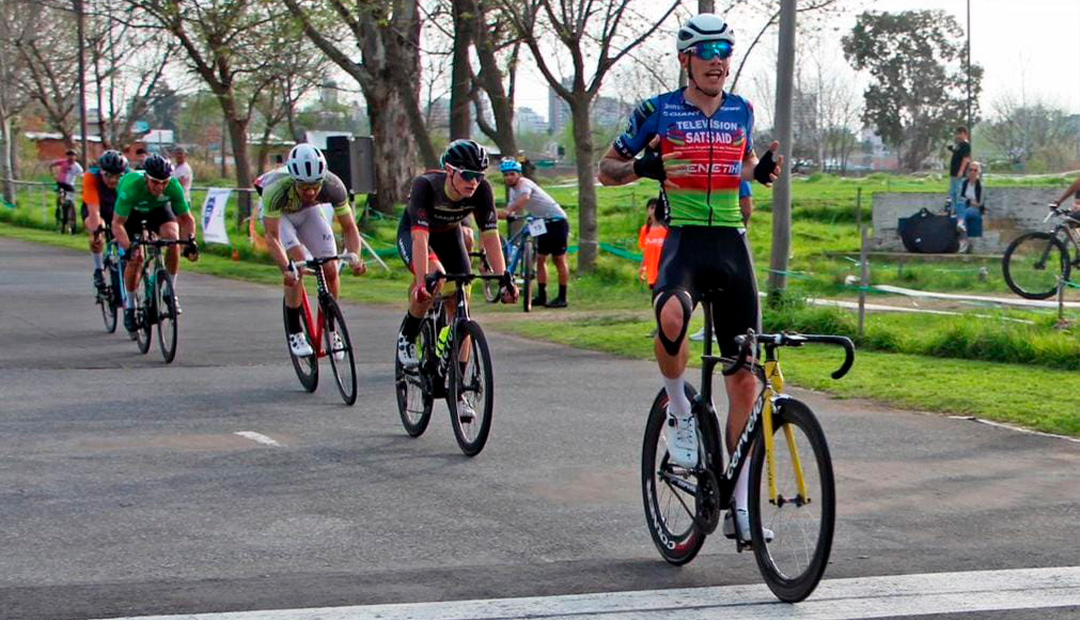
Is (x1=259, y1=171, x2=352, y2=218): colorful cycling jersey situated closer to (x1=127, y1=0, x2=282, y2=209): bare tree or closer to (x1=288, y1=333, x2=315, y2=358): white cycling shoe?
(x1=288, y1=333, x2=315, y2=358): white cycling shoe

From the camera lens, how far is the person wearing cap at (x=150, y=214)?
13.9m

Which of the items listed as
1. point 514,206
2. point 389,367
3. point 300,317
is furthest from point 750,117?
point 514,206

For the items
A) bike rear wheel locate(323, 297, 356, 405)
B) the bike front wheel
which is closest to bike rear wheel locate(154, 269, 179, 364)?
bike rear wheel locate(323, 297, 356, 405)

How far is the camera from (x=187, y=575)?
621cm

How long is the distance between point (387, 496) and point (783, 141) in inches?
334

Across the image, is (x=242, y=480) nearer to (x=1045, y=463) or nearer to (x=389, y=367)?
(x=1045, y=463)

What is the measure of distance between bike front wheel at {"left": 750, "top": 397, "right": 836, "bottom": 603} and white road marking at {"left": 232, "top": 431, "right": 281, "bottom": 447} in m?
4.34

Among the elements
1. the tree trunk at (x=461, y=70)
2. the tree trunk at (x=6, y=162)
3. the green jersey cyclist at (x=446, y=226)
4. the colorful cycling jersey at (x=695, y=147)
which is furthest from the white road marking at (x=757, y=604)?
the tree trunk at (x=6, y=162)

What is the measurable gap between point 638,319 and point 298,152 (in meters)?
7.61

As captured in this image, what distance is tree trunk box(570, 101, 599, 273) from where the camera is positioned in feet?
76.8

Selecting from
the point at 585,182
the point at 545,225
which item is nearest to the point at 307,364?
the point at 545,225

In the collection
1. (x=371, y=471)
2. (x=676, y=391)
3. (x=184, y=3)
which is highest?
(x=184, y=3)

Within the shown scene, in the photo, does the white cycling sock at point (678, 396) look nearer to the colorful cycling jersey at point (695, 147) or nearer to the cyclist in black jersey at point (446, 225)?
the colorful cycling jersey at point (695, 147)

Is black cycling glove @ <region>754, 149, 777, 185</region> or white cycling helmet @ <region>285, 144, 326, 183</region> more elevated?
white cycling helmet @ <region>285, 144, 326, 183</region>
